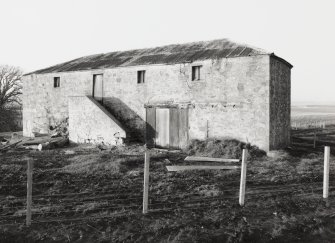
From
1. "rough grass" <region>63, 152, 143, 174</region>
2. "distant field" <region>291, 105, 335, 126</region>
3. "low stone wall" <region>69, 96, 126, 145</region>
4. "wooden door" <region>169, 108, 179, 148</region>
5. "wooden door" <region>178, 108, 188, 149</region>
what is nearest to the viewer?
"rough grass" <region>63, 152, 143, 174</region>

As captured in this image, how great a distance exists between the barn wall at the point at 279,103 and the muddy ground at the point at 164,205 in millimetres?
3040

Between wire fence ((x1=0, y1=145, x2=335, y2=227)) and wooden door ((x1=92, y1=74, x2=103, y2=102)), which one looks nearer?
wire fence ((x1=0, y1=145, x2=335, y2=227))

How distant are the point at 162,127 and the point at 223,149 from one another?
14.5 ft

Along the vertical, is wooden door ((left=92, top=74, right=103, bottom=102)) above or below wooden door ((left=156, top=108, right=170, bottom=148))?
above

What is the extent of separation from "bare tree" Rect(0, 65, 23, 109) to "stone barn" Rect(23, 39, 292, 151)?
2530 cm

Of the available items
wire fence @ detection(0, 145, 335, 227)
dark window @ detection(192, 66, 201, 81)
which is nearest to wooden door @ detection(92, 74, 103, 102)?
dark window @ detection(192, 66, 201, 81)

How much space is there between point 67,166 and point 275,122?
10.3 metres

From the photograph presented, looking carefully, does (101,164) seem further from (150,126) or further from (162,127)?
(150,126)

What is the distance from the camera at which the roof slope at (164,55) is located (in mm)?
16250

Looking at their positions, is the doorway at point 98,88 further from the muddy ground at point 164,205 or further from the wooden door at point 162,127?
the muddy ground at point 164,205

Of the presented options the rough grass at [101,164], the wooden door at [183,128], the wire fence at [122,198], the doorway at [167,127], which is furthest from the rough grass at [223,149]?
the wire fence at [122,198]

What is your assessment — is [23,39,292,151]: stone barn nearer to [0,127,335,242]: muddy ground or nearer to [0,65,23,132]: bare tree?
[0,127,335,242]: muddy ground

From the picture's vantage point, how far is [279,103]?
52.9 ft

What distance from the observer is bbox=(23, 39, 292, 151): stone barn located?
14945 mm
